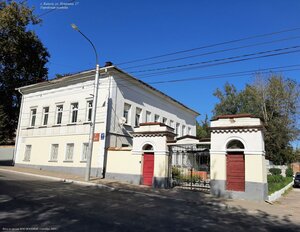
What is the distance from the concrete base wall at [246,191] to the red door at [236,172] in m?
0.24

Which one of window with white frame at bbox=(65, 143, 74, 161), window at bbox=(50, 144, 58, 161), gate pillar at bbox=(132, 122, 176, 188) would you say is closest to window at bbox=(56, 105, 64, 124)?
window at bbox=(50, 144, 58, 161)

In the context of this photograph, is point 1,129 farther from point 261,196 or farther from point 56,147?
point 261,196

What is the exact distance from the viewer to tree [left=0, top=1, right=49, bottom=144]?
2678cm

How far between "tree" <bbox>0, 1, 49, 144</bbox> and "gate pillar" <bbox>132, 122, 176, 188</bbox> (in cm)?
1753

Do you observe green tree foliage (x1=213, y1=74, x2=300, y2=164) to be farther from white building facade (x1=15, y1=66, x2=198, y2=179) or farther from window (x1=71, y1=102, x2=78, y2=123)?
window (x1=71, y1=102, x2=78, y2=123)

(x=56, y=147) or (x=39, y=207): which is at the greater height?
(x=56, y=147)

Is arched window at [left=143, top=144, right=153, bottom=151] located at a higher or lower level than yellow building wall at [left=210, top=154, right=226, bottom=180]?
higher

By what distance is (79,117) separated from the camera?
910 inches

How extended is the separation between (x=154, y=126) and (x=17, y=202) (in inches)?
395

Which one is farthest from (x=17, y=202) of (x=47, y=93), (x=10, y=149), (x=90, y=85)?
(x=10, y=149)

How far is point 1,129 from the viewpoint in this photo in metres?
28.7

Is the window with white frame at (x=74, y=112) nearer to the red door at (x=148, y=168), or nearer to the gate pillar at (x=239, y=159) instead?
the red door at (x=148, y=168)

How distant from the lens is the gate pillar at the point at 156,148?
1689 cm

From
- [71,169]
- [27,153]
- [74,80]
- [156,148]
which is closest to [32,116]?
[27,153]
